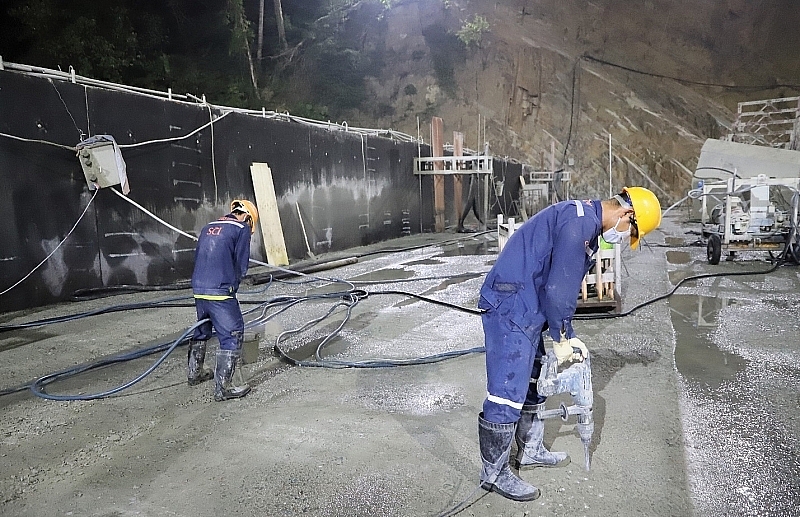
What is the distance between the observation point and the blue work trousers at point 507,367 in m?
2.73

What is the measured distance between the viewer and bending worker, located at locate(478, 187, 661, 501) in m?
2.69

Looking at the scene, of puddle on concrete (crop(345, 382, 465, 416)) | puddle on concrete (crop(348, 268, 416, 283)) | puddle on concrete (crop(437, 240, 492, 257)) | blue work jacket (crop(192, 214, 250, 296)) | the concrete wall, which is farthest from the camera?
puddle on concrete (crop(437, 240, 492, 257))

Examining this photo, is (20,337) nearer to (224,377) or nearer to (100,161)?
(100,161)

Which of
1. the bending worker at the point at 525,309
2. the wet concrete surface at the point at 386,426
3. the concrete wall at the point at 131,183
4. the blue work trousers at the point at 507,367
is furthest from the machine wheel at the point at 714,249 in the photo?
the blue work trousers at the point at 507,367

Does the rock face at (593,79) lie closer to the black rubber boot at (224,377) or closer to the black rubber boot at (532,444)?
the black rubber boot at (224,377)

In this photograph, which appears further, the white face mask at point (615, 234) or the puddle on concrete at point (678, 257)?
the puddle on concrete at point (678, 257)

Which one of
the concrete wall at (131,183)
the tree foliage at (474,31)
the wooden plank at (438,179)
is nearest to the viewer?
the concrete wall at (131,183)

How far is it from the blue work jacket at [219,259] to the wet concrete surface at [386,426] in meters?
0.89

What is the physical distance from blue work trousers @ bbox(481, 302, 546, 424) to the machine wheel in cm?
884

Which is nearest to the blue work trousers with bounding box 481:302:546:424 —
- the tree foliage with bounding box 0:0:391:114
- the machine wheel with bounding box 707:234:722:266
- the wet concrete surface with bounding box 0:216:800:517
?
the wet concrete surface with bounding box 0:216:800:517

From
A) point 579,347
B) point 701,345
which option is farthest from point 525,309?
point 701,345

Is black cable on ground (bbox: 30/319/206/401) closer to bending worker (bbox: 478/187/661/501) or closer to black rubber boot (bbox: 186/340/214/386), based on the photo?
black rubber boot (bbox: 186/340/214/386)

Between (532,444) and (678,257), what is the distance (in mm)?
9911

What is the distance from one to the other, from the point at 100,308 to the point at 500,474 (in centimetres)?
637
